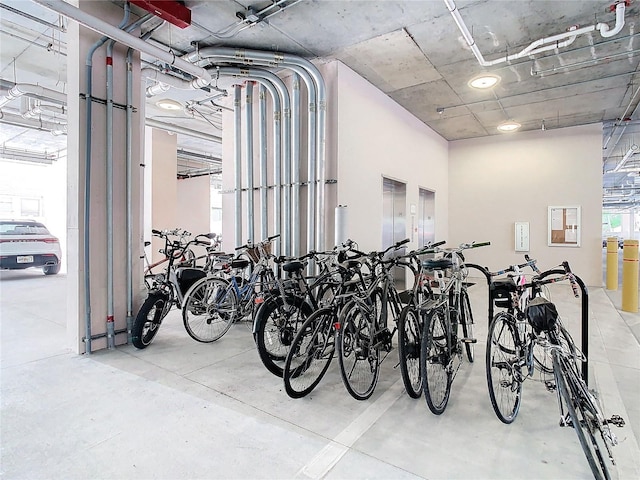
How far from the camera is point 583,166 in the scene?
7.14 metres

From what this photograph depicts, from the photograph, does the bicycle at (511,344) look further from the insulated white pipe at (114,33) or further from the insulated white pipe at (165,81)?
the insulated white pipe at (165,81)

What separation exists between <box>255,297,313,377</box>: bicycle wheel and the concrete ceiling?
268cm

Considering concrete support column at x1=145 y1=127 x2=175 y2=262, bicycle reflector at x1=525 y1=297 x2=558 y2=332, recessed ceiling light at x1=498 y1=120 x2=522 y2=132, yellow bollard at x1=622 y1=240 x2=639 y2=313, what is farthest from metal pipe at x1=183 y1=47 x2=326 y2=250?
concrete support column at x1=145 y1=127 x2=175 y2=262

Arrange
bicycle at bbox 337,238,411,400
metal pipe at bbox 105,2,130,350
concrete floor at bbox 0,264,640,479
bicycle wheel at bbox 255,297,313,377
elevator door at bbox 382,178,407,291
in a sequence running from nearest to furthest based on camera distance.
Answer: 1. concrete floor at bbox 0,264,640,479
2. bicycle at bbox 337,238,411,400
3. bicycle wheel at bbox 255,297,313,377
4. metal pipe at bbox 105,2,130,350
5. elevator door at bbox 382,178,407,291

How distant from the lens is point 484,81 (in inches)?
188

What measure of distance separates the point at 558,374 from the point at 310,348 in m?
1.41

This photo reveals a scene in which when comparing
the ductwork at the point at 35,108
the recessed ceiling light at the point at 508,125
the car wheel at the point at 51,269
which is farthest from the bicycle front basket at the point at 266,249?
the car wheel at the point at 51,269

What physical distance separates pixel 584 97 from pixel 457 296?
4.97 meters

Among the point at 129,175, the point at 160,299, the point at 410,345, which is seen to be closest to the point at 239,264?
the point at 160,299

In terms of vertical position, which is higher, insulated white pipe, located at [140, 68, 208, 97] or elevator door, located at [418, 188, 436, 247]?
insulated white pipe, located at [140, 68, 208, 97]

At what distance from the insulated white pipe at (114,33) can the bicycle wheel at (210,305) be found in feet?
7.08

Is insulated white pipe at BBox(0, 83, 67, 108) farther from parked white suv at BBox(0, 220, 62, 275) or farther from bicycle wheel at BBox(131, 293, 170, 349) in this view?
bicycle wheel at BBox(131, 293, 170, 349)

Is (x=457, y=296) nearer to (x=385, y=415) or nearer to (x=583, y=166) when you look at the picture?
(x=385, y=415)

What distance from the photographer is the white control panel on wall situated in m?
7.65
